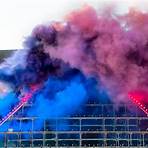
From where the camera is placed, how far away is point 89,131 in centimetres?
3158

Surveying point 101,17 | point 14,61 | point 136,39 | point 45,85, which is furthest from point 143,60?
point 14,61

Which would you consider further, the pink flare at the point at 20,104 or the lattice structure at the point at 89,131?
the pink flare at the point at 20,104

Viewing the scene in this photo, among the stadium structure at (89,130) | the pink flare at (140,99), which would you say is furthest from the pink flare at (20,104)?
the pink flare at (140,99)

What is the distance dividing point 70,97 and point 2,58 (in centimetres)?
624

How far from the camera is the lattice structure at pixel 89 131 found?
103ft

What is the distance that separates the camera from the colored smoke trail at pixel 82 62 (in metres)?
31.3

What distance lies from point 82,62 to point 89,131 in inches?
192

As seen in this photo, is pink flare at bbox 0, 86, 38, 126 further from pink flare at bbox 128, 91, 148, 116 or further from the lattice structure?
pink flare at bbox 128, 91, 148, 116

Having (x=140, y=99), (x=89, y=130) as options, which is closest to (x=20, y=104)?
(x=89, y=130)

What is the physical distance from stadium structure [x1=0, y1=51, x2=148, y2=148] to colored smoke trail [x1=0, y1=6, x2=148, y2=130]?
537mm

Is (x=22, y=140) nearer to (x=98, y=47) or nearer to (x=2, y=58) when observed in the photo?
(x=2, y=58)

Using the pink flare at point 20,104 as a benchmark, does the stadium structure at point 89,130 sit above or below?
below

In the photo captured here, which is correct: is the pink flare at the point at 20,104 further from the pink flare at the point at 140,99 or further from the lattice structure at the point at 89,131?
the pink flare at the point at 140,99

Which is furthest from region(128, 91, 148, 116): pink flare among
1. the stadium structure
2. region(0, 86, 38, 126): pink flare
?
region(0, 86, 38, 126): pink flare
